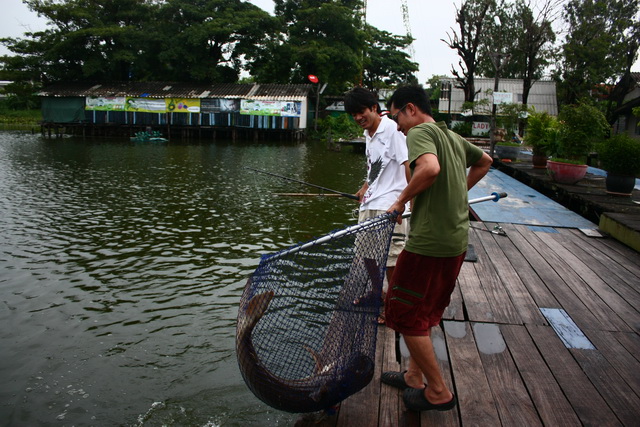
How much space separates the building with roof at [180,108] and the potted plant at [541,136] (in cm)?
2156

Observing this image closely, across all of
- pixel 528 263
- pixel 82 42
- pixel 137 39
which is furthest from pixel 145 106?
pixel 528 263


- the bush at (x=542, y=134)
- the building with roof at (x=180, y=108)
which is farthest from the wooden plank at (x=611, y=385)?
the building with roof at (x=180, y=108)

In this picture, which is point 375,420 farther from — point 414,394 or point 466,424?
point 466,424

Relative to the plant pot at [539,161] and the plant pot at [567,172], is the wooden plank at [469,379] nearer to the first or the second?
the plant pot at [567,172]

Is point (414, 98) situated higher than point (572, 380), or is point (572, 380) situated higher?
point (414, 98)

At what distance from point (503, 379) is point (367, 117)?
195 centimetres

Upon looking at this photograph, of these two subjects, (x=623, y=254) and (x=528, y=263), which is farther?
(x=623, y=254)

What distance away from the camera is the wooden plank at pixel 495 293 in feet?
12.3

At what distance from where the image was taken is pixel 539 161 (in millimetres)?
13297

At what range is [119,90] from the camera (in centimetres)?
3441

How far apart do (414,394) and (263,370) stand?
2.75 ft

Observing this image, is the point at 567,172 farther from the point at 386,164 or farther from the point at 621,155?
the point at 386,164

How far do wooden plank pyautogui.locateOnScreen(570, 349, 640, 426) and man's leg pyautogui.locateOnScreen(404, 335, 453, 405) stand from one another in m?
0.91

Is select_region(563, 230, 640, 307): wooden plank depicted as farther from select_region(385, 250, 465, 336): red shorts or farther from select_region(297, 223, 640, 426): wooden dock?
select_region(385, 250, 465, 336): red shorts
